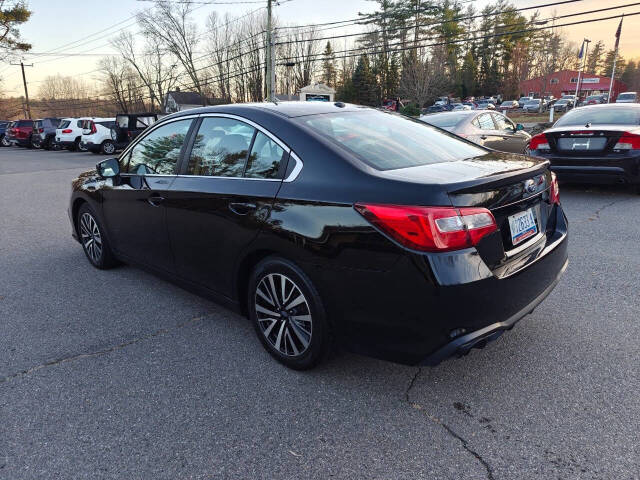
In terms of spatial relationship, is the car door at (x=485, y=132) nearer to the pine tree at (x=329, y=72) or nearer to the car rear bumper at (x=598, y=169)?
the car rear bumper at (x=598, y=169)

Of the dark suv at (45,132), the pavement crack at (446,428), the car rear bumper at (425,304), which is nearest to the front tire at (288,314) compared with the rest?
the car rear bumper at (425,304)

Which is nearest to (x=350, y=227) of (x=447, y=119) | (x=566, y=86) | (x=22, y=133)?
(x=447, y=119)

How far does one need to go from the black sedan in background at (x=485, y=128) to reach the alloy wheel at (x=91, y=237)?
6022mm

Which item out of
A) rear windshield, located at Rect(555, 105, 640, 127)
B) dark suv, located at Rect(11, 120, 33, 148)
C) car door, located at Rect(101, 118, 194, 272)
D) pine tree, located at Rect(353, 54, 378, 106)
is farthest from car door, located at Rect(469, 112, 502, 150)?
pine tree, located at Rect(353, 54, 378, 106)

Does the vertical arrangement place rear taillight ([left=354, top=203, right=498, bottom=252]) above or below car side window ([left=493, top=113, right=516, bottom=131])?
below

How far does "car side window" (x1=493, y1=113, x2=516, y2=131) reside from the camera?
31.6ft

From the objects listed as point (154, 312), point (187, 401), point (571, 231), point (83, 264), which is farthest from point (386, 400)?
point (571, 231)

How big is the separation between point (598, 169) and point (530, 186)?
18.8 ft

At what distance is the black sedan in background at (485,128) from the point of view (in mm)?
8703

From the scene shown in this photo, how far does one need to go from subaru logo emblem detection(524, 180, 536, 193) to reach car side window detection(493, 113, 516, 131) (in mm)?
7652

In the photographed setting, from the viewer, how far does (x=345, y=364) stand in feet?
9.44

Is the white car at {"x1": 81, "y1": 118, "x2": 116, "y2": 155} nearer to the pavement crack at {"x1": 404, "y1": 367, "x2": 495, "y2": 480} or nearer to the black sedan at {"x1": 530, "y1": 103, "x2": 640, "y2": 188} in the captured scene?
the black sedan at {"x1": 530, "y1": 103, "x2": 640, "y2": 188}

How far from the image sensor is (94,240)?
4.75 m

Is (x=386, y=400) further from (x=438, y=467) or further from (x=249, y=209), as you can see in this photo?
(x=249, y=209)
